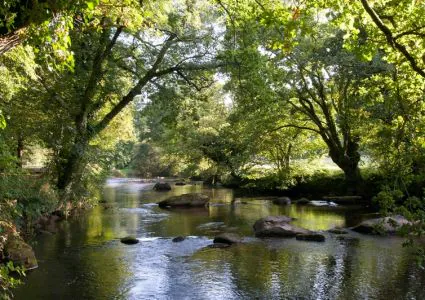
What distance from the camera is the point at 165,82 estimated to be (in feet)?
72.3

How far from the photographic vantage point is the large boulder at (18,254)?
12.1 meters

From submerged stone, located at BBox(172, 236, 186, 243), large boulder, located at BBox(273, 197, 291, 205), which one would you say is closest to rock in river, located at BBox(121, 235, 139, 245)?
submerged stone, located at BBox(172, 236, 186, 243)

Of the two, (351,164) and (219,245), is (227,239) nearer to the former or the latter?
(219,245)

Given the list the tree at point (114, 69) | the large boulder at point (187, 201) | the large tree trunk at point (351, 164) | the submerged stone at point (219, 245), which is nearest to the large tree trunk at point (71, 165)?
the tree at point (114, 69)

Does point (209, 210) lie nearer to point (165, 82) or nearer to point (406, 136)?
point (165, 82)

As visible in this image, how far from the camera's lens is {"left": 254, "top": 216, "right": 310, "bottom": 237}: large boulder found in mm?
16719

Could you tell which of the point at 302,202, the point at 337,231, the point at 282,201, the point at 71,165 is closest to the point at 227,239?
the point at 337,231

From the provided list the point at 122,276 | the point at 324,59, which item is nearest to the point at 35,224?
the point at 122,276

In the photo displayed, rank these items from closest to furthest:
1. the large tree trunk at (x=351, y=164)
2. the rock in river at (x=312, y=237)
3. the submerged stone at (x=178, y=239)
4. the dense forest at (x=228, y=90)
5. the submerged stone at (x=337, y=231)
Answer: the dense forest at (x=228, y=90) < the rock in river at (x=312, y=237) < the submerged stone at (x=178, y=239) < the submerged stone at (x=337, y=231) < the large tree trunk at (x=351, y=164)

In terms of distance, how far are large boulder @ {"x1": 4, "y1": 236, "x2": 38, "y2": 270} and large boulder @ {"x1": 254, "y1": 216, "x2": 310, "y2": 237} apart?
8.32 meters

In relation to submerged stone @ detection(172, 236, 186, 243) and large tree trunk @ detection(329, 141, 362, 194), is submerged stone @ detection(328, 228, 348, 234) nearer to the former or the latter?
submerged stone @ detection(172, 236, 186, 243)

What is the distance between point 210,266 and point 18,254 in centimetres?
548

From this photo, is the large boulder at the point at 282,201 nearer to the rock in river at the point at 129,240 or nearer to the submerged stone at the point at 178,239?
the submerged stone at the point at 178,239

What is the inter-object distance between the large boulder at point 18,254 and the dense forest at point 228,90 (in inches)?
31.4
